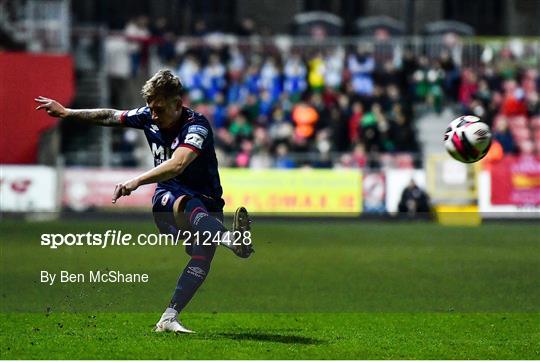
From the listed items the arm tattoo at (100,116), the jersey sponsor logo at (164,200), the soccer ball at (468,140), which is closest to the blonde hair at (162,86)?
the arm tattoo at (100,116)

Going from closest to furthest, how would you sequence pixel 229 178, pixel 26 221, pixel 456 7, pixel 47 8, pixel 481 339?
pixel 481 339, pixel 26 221, pixel 229 178, pixel 47 8, pixel 456 7

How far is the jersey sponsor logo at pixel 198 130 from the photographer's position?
35.4 ft

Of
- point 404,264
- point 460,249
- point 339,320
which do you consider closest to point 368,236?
point 460,249

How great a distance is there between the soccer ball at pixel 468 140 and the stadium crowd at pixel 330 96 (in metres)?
18.1

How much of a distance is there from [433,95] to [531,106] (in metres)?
2.67

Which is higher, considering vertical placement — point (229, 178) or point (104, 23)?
point (104, 23)

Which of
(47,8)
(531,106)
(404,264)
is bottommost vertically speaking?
(404,264)

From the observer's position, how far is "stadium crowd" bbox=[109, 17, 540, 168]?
3228cm

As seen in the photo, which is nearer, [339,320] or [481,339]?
[481,339]

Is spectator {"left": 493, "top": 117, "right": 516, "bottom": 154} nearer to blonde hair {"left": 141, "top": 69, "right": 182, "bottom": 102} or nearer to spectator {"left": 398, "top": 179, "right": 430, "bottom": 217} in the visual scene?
spectator {"left": 398, "top": 179, "right": 430, "bottom": 217}

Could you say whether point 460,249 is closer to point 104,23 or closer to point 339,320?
point 339,320

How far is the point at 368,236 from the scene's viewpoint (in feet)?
77.7

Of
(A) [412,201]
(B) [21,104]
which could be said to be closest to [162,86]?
(A) [412,201]

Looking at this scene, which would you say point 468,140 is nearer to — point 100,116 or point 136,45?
point 100,116
